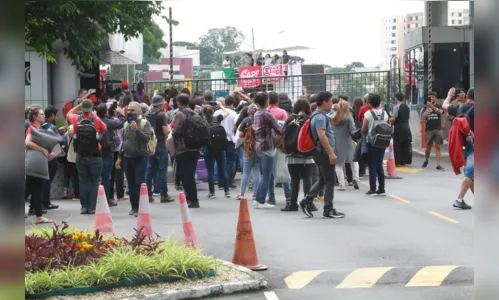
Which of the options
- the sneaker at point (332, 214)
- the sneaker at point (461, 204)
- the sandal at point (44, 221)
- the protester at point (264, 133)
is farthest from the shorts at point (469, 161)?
the sandal at point (44, 221)

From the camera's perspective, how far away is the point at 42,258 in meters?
9.14

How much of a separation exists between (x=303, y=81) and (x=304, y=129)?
47.9 feet

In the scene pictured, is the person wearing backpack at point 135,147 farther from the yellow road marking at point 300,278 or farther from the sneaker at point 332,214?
the yellow road marking at point 300,278

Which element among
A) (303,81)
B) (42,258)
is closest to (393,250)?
(42,258)

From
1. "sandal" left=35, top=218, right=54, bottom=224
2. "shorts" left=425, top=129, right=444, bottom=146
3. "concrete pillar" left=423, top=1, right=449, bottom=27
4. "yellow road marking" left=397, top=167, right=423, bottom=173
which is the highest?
"concrete pillar" left=423, top=1, right=449, bottom=27

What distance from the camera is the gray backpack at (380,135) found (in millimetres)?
16391

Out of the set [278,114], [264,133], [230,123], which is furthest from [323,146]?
[230,123]

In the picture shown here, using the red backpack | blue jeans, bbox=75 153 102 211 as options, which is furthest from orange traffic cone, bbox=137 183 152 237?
blue jeans, bbox=75 153 102 211

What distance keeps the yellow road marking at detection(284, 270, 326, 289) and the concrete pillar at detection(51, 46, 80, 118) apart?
59.3 ft

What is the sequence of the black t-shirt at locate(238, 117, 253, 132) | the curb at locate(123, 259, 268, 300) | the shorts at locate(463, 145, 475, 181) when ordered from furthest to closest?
1. the black t-shirt at locate(238, 117, 253, 132)
2. the shorts at locate(463, 145, 475, 181)
3. the curb at locate(123, 259, 268, 300)

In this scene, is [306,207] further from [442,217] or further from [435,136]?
[435,136]

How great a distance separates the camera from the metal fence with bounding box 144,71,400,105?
27.0 metres

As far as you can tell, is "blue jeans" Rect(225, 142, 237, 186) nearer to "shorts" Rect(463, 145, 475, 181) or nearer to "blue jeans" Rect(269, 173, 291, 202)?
"blue jeans" Rect(269, 173, 291, 202)

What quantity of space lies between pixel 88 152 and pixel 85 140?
8.4 inches
